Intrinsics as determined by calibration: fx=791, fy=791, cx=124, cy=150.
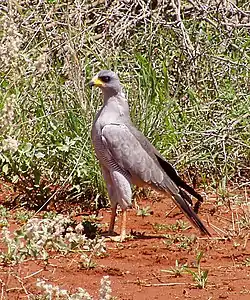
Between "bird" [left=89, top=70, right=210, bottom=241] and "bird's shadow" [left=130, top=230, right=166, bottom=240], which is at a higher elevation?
"bird" [left=89, top=70, right=210, bottom=241]

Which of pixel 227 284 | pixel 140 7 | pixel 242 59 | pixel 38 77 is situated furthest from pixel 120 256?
pixel 140 7

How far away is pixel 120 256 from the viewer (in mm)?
5270

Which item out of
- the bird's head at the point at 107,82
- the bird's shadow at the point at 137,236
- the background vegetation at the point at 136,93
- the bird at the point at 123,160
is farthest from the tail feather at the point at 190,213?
the bird's head at the point at 107,82

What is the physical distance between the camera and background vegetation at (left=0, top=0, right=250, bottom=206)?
270 inches

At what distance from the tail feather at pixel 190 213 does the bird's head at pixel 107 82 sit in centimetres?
96

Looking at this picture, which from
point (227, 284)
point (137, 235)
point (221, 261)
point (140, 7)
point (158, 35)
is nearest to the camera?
point (227, 284)

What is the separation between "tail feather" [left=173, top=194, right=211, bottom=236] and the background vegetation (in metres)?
0.64

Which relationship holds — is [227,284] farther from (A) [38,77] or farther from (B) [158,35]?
(B) [158,35]

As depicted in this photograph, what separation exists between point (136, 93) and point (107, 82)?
1.14m

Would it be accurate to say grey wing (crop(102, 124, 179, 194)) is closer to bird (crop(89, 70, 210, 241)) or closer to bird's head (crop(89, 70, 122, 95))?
bird (crop(89, 70, 210, 241))

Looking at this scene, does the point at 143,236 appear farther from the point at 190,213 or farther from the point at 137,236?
the point at 190,213

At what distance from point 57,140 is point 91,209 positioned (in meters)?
0.67

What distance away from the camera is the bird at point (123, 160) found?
19.5ft

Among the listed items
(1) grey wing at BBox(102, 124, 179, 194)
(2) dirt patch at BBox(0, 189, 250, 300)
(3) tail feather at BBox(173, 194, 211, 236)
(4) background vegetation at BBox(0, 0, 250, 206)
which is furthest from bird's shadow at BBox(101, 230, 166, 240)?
(4) background vegetation at BBox(0, 0, 250, 206)
